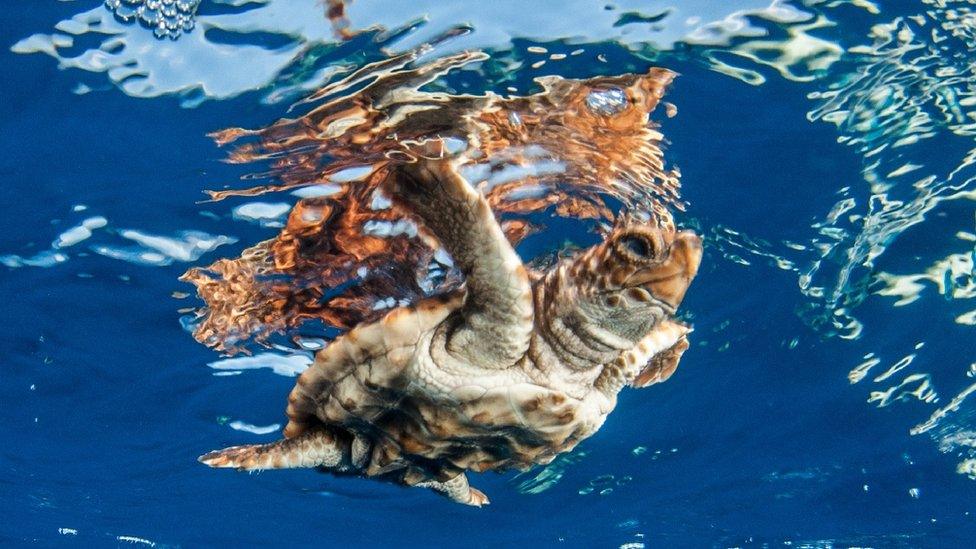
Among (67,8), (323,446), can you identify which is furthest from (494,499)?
(67,8)

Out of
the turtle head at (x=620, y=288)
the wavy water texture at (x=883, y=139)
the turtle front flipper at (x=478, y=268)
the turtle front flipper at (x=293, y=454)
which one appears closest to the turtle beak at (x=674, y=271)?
the turtle head at (x=620, y=288)

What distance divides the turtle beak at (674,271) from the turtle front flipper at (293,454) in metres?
3.33

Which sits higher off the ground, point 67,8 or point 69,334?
point 67,8

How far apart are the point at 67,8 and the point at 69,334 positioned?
22.8ft

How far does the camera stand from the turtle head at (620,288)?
4.18 metres

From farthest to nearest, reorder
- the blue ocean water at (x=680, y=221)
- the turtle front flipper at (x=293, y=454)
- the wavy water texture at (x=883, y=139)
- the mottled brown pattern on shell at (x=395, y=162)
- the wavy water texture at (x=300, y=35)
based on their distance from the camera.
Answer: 1. the turtle front flipper at (x=293, y=454)
2. the wavy water texture at (x=883, y=139)
3. the mottled brown pattern on shell at (x=395, y=162)
4. the blue ocean water at (x=680, y=221)
5. the wavy water texture at (x=300, y=35)

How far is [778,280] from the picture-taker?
365 inches

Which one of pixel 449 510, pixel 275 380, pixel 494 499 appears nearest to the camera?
pixel 275 380

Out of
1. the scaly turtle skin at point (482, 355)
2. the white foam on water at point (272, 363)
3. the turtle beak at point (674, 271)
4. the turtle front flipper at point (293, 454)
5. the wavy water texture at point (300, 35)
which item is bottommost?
the white foam on water at point (272, 363)

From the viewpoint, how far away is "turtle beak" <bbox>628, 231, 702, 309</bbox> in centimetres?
415

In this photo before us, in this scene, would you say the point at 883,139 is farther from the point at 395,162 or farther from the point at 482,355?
the point at 395,162

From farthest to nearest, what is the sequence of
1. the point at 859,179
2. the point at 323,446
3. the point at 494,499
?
the point at 494,499 → the point at 859,179 → the point at 323,446

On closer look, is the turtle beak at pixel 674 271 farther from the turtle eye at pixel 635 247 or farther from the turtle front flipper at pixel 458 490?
the turtle front flipper at pixel 458 490

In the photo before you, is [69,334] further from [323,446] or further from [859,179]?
[859,179]
